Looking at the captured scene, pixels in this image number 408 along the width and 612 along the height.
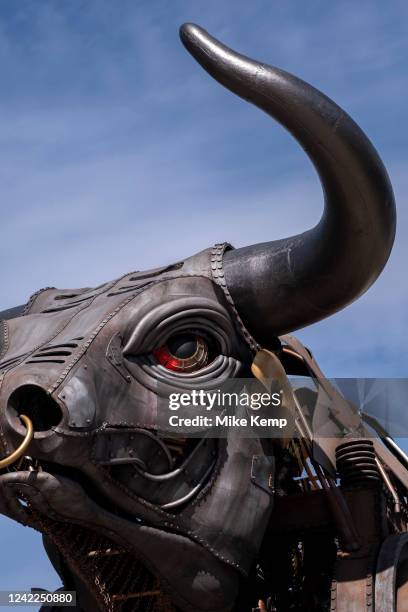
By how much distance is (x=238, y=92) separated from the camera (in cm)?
729

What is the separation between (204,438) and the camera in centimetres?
780

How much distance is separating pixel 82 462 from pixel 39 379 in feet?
1.69

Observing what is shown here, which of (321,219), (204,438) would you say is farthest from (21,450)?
(321,219)

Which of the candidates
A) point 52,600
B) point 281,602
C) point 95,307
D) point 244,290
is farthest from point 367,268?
point 52,600

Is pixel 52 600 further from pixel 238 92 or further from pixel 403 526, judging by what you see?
pixel 238 92

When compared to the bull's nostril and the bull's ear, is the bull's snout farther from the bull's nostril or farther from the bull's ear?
the bull's ear

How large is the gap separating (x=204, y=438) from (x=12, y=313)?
78.7 inches

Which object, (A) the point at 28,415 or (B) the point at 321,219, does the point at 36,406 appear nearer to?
(A) the point at 28,415

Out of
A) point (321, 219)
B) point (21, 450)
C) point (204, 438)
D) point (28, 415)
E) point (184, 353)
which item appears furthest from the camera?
point (184, 353)

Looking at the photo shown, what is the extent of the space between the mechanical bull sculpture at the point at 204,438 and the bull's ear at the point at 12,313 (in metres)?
0.69

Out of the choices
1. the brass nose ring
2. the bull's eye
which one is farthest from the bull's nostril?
the bull's eye

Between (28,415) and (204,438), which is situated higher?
(204,438)

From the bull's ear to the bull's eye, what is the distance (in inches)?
60.6

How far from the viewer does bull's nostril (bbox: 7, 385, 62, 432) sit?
282 inches
